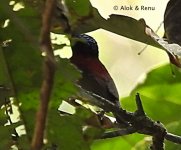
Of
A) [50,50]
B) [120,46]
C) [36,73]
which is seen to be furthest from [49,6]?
[120,46]

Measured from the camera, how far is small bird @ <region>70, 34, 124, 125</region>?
0.59m

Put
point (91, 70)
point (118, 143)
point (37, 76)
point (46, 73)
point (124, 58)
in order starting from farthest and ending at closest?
1. point (124, 58)
2. point (118, 143)
3. point (91, 70)
4. point (37, 76)
5. point (46, 73)

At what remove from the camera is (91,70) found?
0.60 meters

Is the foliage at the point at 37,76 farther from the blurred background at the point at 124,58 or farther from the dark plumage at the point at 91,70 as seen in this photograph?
the blurred background at the point at 124,58

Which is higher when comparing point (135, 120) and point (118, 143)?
point (135, 120)

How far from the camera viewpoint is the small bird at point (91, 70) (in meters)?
0.59

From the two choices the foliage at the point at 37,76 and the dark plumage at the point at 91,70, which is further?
the dark plumage at the point at 91,70

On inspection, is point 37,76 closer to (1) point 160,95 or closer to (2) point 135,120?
(2) point 135,120

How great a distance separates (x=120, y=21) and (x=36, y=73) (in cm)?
8

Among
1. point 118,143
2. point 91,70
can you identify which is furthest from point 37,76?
point 118,143

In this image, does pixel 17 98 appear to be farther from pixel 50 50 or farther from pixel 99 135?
pixel 50 50

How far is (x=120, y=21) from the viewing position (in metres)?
0.50

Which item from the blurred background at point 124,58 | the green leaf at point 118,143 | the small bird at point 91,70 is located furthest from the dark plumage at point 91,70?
the blurred background at point 124,58

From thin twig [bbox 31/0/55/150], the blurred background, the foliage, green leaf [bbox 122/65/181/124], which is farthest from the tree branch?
the blurred background
